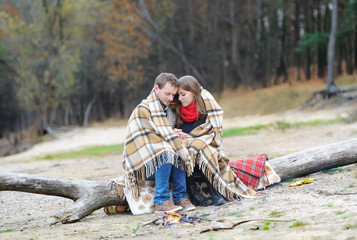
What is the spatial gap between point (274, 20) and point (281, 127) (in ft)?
58.1

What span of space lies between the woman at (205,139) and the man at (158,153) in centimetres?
17

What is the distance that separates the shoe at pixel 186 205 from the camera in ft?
16.4

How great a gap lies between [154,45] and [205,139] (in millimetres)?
30624

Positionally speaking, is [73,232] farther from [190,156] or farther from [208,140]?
[208,140]

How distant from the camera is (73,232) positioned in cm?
446

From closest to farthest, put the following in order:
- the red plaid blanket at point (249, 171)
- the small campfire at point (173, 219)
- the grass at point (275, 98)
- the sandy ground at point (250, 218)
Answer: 1. the sandy ground at point (250, 218)
2. the small campfire at point (173, 219)
3. the red plaid blanket at point (249, 171)
4. the grass at point (275, 98)

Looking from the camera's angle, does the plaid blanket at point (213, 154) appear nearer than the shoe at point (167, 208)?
No

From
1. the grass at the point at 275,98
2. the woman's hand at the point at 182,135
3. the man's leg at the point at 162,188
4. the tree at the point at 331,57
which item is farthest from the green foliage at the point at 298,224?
the grass at the point at 275,98

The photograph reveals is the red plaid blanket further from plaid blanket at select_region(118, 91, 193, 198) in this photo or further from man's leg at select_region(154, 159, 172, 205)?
man's leg at select_region(154, 159, 172, 205)

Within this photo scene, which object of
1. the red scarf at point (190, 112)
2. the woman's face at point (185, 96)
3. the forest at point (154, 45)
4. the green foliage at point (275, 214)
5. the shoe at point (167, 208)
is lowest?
the shoe at point (167, 208)

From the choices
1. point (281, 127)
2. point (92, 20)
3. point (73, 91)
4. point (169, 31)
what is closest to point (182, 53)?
point (169, 31)

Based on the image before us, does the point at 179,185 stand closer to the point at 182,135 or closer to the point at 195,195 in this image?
the point at 195,195

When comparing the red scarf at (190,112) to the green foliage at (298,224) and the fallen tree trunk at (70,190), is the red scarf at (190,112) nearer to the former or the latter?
the fallen tree trunk at (70,190)

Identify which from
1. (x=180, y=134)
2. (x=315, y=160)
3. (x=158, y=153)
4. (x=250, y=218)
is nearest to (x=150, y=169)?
(x=158, y=153)
